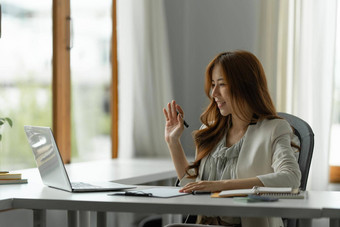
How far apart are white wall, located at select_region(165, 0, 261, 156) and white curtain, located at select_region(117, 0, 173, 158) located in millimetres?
197

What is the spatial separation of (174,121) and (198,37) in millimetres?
2034

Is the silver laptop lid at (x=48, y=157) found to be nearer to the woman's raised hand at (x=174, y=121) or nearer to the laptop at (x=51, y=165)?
the laptop at (x=51, y=165)

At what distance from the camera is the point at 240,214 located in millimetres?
1583

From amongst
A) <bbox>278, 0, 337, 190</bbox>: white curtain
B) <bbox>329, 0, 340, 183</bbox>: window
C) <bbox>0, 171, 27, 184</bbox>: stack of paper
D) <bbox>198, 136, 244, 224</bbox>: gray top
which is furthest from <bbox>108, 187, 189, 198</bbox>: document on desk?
<bbox>329, 0, 340, 183</bbox>: window

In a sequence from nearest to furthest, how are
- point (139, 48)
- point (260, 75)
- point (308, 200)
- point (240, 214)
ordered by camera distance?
point (240, 214)
point (308, 200)
point (260, 75)
point (139, 48)

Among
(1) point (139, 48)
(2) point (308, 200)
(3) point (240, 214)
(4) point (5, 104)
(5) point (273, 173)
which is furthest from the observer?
(1) point (139, 48)

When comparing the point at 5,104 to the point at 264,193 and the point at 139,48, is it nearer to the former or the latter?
the point at 139,48

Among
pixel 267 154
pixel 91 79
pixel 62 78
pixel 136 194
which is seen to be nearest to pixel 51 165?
pixel 136 194

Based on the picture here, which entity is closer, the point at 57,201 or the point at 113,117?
the point at 57,201

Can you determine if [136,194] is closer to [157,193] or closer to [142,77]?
[157,193]

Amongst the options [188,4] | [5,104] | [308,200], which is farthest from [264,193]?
[188,4]

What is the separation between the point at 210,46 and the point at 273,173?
7.82ft

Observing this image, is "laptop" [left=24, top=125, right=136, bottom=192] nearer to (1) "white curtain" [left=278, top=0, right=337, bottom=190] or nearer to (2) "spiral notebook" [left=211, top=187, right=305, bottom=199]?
(2) "spiral notebook" [left=211, top=187, right=305, bottom=199]

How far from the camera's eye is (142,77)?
4027 mm
